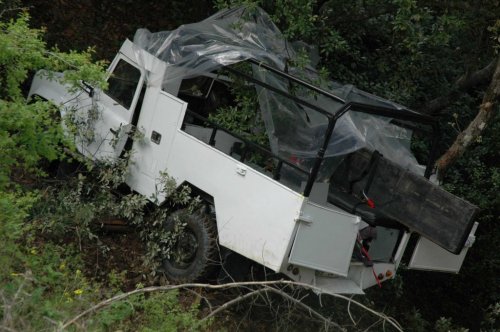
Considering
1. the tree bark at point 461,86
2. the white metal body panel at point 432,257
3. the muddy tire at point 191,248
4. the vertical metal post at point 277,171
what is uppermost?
the tree bark at point 461,86

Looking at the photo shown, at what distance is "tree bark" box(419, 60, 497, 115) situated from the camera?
30.0ft

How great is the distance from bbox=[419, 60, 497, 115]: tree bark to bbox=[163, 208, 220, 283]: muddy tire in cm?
451

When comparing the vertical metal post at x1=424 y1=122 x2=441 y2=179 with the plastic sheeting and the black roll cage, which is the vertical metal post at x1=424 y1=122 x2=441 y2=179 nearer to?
the black roll cage

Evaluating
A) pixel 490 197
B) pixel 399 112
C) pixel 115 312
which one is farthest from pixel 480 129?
pixel 115 312

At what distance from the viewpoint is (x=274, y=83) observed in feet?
24.4

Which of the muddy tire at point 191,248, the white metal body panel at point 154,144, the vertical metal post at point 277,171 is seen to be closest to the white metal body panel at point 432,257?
the vertical metal post at point 277,171

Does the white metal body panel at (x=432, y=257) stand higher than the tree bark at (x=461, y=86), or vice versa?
the tree bark at (x=461, y=86)

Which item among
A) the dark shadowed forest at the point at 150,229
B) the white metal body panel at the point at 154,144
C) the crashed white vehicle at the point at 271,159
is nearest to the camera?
the dark shadowed forest at the point at 150,229

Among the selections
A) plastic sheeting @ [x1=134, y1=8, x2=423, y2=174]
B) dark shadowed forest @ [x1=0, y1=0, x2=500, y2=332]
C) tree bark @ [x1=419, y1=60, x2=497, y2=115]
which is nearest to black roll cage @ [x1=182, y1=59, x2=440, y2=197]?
plastic sheeting @ [x1=134, y1=8, x2=423, y2=174]

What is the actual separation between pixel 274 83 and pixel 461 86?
11.2 ft

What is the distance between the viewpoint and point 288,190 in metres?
6.16

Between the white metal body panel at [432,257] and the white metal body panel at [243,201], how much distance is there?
175cm

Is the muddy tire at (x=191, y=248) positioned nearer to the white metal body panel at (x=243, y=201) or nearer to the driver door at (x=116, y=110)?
the white metal body panel at (x=243, y=201)

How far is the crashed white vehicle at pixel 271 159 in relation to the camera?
631 cm
